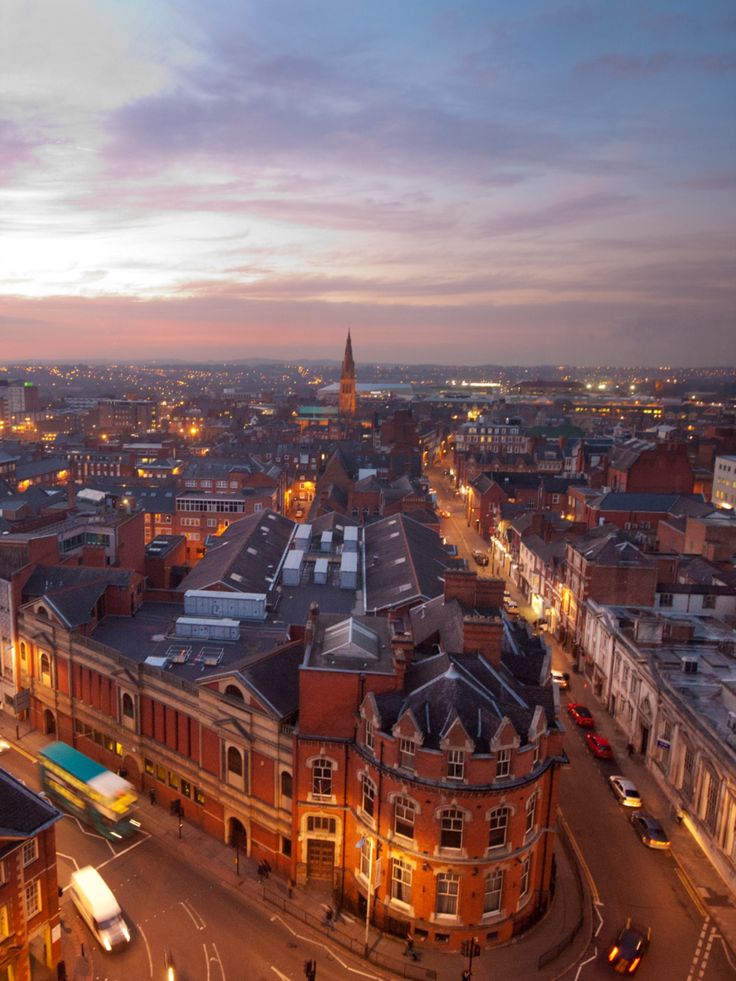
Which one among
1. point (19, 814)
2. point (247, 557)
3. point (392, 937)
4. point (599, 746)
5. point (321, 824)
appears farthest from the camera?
point (247, 557)

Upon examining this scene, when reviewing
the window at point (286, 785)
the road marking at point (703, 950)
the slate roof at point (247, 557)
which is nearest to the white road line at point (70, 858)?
the window at point (286, 785)

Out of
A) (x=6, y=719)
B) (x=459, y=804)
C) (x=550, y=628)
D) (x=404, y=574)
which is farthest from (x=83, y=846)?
(x=550, y=628)

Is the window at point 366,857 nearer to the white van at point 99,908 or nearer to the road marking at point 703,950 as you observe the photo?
the white van at point 99,908

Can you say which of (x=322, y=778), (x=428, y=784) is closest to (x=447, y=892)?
(x=428, y=784)

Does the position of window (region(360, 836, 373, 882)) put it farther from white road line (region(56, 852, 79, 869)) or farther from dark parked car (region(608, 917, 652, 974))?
white road line (region(56, 852, 79, 869))

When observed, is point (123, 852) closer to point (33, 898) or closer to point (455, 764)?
point (33, 898)

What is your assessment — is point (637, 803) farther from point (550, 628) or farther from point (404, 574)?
point (550, 628)
